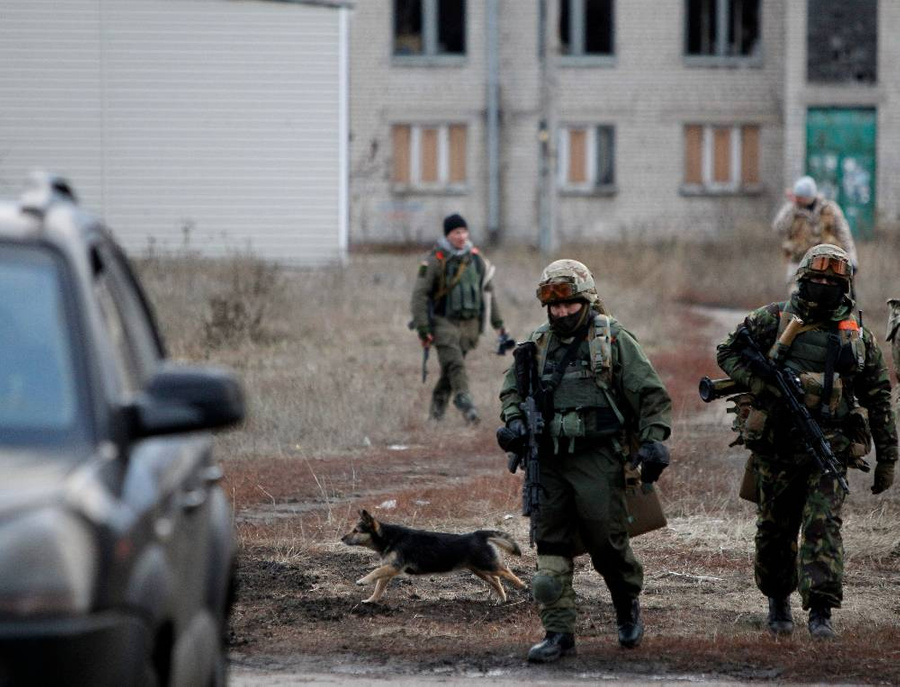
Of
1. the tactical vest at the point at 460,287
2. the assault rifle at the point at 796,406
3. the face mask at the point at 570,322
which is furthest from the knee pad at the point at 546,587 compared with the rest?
the tactical vest at the point at 460,287

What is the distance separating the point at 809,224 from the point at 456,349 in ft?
14.9

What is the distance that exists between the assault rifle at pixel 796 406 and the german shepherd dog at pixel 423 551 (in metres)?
1.38

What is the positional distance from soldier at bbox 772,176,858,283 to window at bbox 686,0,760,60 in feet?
74.3

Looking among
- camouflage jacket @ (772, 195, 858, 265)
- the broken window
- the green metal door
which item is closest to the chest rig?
camouflage jacket @ (772, 195, 858, 265)

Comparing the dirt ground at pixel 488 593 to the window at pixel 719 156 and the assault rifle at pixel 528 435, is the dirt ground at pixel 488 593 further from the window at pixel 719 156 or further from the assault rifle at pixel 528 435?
the window at pixel 719 156

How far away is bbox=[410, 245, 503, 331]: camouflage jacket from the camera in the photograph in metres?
14.1

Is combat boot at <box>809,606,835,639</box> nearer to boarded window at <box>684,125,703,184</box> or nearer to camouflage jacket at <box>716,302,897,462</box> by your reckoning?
camouflage jacket at <box>716,302,897,462</box>

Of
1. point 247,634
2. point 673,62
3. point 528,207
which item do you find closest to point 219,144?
point 528,207

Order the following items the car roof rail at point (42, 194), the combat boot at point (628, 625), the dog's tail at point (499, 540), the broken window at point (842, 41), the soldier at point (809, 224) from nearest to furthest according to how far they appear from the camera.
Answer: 1. the car roof rail at point (42, 194)
2. the combat boot at point (628, 625)
3. the dog's tail at point (499, 540)
4. the soldier at point (809, 224)
5. the broken window at point (842, 41)

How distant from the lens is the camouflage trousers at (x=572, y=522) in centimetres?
709

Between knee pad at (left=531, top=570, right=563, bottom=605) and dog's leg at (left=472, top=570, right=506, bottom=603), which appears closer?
knee pad at (left=531, top=570, right=563, bottom=605)

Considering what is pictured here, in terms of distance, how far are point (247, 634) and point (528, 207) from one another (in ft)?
102

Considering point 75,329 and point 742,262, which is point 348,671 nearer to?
point 75,329

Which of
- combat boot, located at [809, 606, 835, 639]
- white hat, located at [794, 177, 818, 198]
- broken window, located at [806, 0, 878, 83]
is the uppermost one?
broken window, located at [806, 0, 878, 83]
